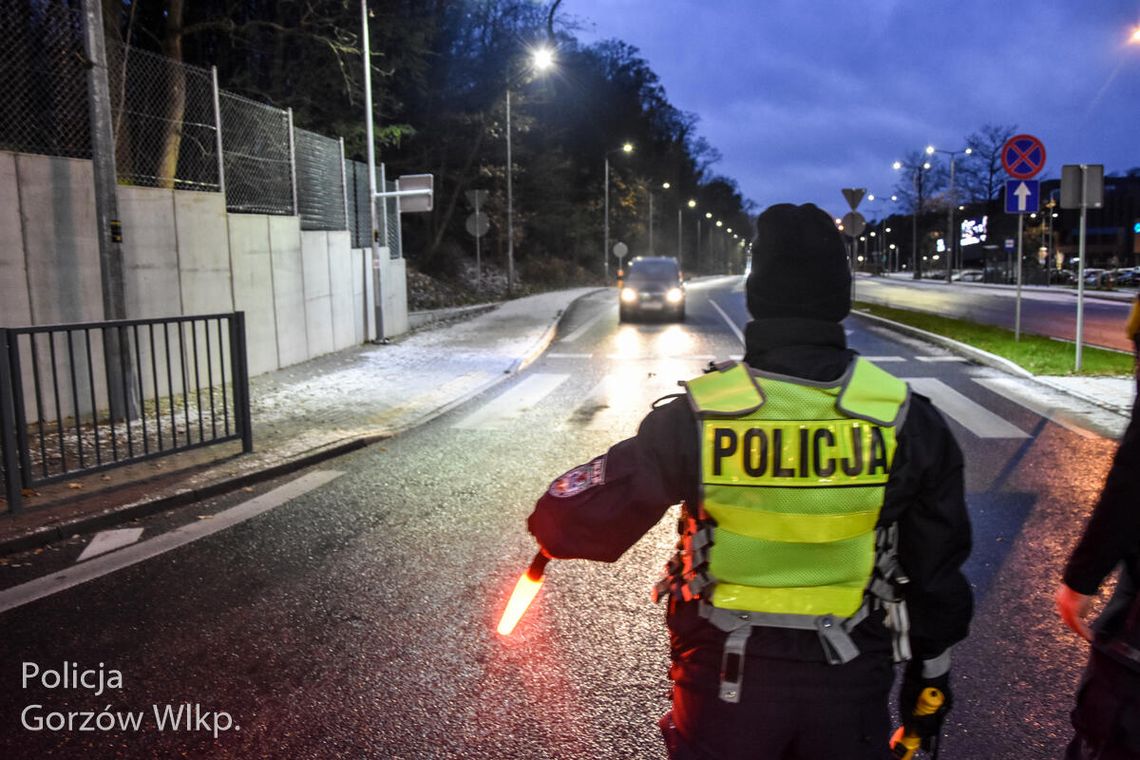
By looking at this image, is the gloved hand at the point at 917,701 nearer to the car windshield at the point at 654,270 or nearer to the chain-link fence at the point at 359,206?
the chain-link fence at the point at 359,206

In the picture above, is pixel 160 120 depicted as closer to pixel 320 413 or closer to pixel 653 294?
pixel 320 413

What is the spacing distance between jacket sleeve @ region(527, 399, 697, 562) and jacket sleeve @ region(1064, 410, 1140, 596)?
0.95 metres

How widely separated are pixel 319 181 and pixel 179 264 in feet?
16.1

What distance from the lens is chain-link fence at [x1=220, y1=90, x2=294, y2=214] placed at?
12898 millimetres

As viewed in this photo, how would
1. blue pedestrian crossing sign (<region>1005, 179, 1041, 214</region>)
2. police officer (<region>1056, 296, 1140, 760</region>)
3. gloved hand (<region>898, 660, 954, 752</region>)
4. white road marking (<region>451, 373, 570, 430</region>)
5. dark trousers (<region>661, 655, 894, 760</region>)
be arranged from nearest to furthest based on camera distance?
dark trousers (<region>661, 655, 894, 760</region>) < police officer (<region>1056, 296, 1140, 760</region>) < gloved hand (<region>898, 660, 954, 752</region>) < white road marking (<region>451, 373, 570, 430</region>) < blue pedestrian crossing sign (<region>1005, 179, 1041, 214</region>)

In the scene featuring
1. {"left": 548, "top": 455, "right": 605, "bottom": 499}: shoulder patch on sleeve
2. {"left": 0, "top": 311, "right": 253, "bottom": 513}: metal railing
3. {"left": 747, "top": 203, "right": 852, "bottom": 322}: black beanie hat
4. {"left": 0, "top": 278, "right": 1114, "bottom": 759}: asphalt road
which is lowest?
{"left": 0, "top": 278, "right": 1114, "bottom": 759}: asphalt road

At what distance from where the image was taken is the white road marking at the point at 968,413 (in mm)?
8903

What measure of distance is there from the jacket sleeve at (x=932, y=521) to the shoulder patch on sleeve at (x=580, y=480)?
0.62 m

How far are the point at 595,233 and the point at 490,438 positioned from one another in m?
55.2

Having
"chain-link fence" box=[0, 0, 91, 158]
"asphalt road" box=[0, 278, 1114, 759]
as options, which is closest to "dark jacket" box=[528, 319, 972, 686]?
"asphalt road" box=[0, 278, 1114, 759]

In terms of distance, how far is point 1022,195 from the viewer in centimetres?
1536

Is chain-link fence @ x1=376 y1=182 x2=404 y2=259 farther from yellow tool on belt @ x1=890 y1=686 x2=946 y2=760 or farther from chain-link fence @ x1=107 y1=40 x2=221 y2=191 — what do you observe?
yellow tool on belt @ x1=890 y1=686 x2=946 y2=760

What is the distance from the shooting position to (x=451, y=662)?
3877 millimetres

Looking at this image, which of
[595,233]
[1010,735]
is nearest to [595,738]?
[1010,735]
